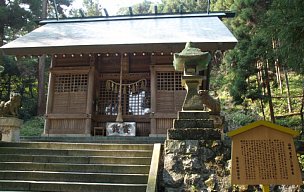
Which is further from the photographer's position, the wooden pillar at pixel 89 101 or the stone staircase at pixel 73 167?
the wooden pillar at pixel 89 101

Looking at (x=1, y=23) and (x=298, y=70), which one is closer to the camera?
(x=298, y=70)

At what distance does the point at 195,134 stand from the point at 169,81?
5.28m

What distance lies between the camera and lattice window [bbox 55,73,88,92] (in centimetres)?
1102

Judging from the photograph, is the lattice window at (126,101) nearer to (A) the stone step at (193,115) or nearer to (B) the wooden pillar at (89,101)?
Answer: (B) the wooden pillar at (89,101)

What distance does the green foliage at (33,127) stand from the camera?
1598cm

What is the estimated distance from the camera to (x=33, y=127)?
57.0ft

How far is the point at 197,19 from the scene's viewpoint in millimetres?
13938

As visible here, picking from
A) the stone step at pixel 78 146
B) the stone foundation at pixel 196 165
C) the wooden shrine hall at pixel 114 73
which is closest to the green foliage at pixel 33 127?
the wooden shrine hall at pixel 114 73

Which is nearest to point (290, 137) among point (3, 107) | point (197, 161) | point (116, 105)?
point (197, 161)

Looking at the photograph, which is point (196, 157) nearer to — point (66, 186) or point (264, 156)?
point (264, 156)

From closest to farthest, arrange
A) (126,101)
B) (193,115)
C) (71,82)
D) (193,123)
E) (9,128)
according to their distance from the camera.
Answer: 1. (193,123)
2. (193,115)
3. (9,128)
4. (71,82)
5. (126,101)

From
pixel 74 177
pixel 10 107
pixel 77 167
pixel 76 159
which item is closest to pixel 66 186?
pixel 74 177

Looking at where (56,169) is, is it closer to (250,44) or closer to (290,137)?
(290,137)

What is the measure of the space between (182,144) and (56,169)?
100 inches
